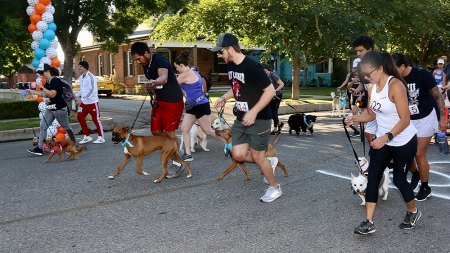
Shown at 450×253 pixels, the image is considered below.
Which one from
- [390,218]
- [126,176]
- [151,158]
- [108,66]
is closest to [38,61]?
[151,158]

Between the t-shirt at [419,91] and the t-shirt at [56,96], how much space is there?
6.64 metres

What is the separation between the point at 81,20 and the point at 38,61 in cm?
482

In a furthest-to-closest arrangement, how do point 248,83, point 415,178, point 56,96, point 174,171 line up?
point 56,96 < point 174,171 < point 415,178 < point 248,83

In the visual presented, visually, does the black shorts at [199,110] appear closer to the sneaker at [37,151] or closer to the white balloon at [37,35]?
the sneaker at [37,151]

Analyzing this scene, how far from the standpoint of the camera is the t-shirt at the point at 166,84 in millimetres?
6898

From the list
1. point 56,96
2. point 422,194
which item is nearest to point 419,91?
point 422,194

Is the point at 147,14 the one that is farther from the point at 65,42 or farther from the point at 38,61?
the point at 38,61

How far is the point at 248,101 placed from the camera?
5555 mm

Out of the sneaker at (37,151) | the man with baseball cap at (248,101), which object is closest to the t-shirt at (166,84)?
the man with baseball cap at (248,101)

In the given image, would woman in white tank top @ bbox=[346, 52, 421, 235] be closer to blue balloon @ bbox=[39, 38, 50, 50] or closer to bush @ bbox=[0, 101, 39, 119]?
blue balloon @ bbox=[39, 38, 50, 50]

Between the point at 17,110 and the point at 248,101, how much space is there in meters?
13.4

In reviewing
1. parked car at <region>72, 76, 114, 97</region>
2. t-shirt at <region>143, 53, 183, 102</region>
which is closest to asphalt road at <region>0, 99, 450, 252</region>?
t-shirt at <region>143, 53, 183, 102</region>

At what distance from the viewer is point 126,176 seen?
752 centimetres

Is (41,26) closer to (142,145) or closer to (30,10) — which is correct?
(30,10)
